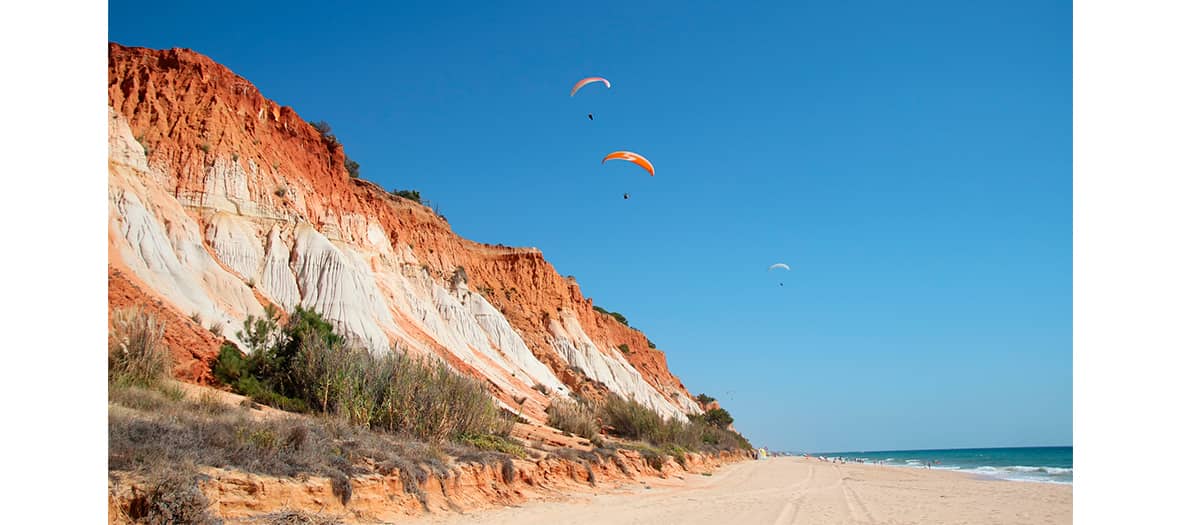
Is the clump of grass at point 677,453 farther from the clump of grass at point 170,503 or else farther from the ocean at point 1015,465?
the clump of grass at point 170,503

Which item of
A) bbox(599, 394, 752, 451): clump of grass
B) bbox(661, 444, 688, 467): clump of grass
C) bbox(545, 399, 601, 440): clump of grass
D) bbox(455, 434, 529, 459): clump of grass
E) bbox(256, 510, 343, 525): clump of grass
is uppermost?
bbox(256, 510, 343, 525): clump of grass

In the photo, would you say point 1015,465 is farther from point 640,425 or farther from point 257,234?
point 257,234

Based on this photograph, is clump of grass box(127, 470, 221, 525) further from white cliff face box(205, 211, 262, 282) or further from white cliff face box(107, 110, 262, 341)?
white cliff face box(205, 211, 262, 282)

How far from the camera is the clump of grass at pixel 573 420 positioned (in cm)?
2242

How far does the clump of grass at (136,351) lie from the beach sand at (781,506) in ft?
18.4

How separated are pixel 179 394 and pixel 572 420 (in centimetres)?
1307

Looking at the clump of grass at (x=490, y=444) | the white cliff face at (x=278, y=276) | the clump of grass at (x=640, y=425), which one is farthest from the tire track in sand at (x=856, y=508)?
the white cliff face at (x=278, y=276)

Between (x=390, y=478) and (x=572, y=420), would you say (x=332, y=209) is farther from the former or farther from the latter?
(x=390, y=478)

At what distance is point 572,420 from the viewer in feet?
75.4

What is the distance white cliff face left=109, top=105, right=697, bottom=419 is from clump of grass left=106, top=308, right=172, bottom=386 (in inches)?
200

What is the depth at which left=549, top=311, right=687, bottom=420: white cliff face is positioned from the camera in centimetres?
4591

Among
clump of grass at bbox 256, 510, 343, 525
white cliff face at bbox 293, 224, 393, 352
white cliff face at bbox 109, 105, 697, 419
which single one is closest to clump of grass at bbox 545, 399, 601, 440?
white cliff face at bbox 109, 105, 697, 419

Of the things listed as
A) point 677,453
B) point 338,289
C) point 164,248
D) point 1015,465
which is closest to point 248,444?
point 164,248
